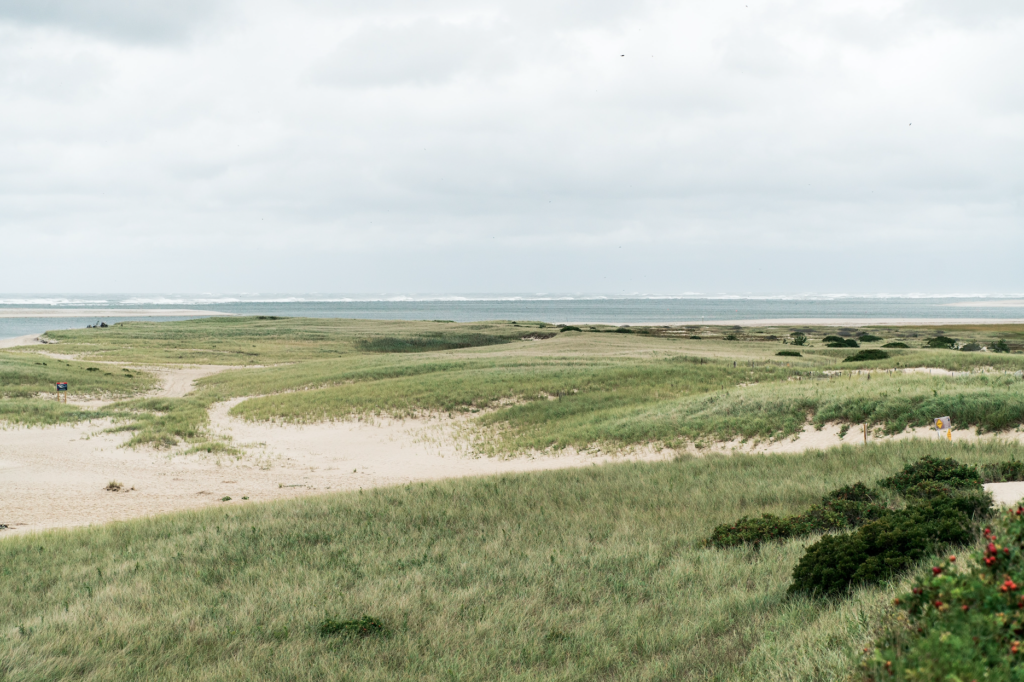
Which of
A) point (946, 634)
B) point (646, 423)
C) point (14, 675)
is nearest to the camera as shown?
point (946, 634)

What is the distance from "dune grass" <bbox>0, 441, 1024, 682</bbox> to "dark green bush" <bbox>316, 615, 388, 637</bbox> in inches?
2.8

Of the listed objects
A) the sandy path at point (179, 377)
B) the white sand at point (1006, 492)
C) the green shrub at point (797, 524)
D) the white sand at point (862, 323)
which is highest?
the white sand at point (862, 323)

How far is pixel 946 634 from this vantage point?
3.62m

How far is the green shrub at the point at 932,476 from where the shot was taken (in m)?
9.60

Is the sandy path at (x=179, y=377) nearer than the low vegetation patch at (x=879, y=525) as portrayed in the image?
No

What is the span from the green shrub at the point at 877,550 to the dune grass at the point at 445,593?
0.40 meters

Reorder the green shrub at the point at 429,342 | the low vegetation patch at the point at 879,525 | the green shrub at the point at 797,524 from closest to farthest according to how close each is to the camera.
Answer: the low vegetation patch at the point at 879,525, the green shrub at the point at 797,524, the green shrub at the point at 429,342

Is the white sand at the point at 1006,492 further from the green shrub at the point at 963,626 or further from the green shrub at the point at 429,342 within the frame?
the green shrub at the point at 429,342

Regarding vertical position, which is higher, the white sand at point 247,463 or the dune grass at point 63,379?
the dune grass at point 63,379

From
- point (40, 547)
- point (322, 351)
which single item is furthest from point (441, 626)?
point (322, 351)

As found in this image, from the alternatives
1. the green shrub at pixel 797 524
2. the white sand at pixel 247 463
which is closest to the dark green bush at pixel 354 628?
the green shrub at pixel 797 524

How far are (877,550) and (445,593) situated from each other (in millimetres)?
4965

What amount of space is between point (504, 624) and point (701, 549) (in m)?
3.45

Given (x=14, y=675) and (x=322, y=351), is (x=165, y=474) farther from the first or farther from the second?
(x=322, y=351)
